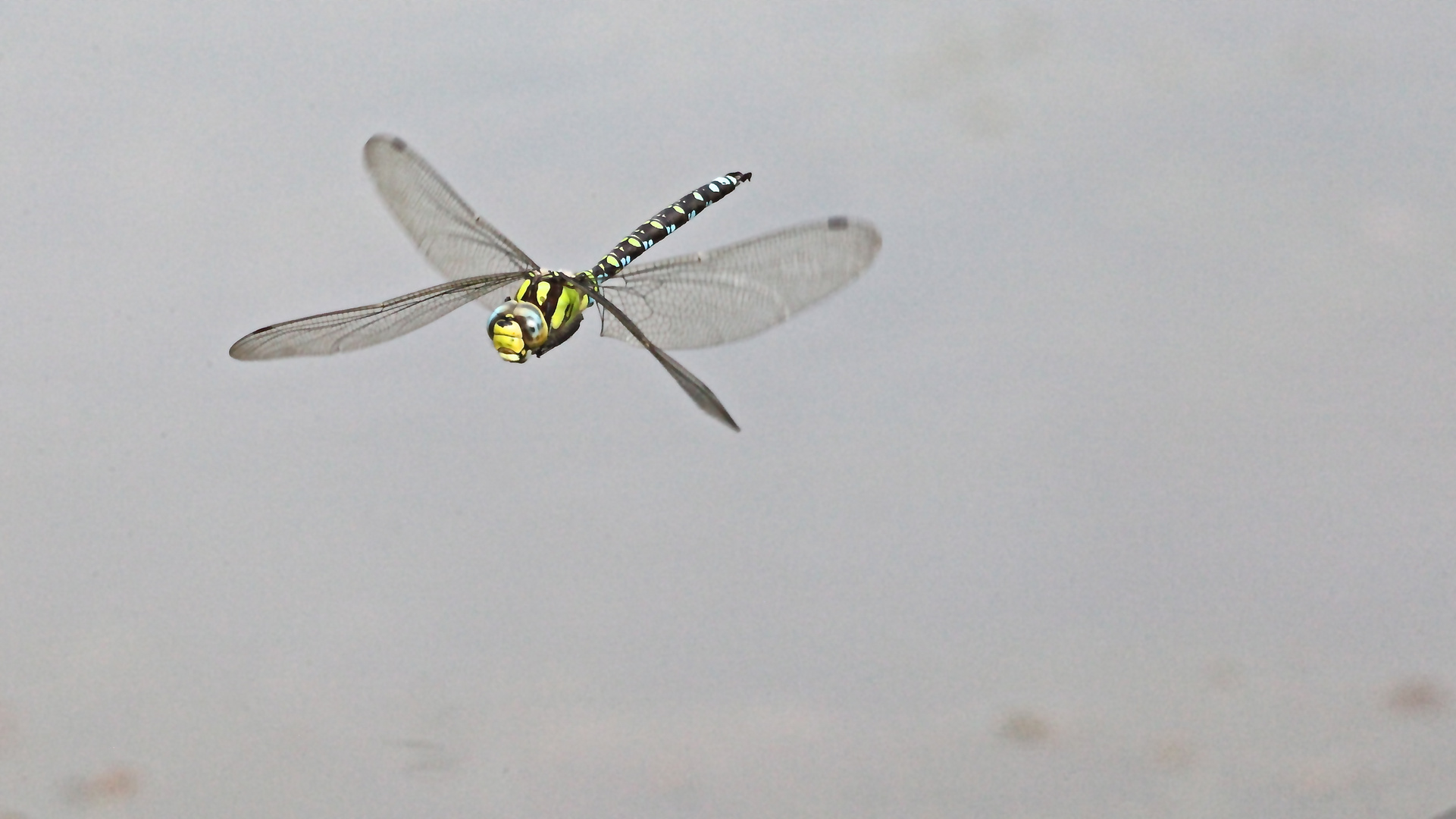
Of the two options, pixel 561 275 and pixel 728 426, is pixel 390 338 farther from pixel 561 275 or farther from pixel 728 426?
pixel 728 426

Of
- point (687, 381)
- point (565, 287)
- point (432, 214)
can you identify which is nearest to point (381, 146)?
point (432, 214)

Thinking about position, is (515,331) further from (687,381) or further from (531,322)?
(687,381)

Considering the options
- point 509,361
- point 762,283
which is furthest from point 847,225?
point 509,361

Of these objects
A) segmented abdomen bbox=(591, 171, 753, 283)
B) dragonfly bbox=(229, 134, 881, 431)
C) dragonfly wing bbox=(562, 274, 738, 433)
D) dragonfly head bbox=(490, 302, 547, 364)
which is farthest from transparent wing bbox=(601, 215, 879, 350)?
dragonfly head bbox=(490, 302, 547, 364)

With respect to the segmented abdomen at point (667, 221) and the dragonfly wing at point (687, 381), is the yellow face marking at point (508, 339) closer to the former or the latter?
the dragonfly wing at point (687, 381)

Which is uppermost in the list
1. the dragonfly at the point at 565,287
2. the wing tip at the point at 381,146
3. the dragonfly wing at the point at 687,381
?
the wing tip at the point at 381,146

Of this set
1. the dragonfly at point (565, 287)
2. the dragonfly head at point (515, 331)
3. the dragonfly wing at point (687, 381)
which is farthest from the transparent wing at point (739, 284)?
the dragonfly head at point (515, 331)

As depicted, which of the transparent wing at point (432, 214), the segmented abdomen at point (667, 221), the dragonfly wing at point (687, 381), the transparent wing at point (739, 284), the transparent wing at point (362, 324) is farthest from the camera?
the segmented abdomen at point (667, 221)
